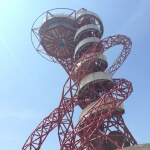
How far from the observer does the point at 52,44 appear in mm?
50719

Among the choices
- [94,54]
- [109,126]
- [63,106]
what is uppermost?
[94,54]

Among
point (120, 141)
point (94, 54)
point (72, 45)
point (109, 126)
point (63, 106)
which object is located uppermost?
point (72, 45)

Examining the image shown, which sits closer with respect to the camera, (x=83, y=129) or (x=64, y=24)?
(x=83, y=129)

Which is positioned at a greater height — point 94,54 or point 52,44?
point 52,44

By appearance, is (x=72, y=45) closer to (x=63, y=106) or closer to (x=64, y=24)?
(x=64, y=24)

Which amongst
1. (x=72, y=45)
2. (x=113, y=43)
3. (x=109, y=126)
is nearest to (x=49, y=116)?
(x=109, y=126)

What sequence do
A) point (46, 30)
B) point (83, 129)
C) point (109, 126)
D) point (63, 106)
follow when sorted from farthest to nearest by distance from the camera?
point (46, 30)
point (63, 106)
point (109, 126)
point (83, 129)

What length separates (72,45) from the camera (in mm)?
51531

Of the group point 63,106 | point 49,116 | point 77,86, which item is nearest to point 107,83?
point 77,86

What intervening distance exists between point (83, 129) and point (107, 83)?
8.82m

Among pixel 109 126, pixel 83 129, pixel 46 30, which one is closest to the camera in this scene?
pixel 83 129

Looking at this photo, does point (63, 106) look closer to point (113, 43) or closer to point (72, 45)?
point (113, 43)

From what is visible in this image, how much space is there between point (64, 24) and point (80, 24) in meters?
3.09

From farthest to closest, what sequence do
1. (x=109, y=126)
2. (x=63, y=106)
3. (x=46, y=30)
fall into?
(x=46, y=30)
(x=63, y=106)
(x=109, y=126)
